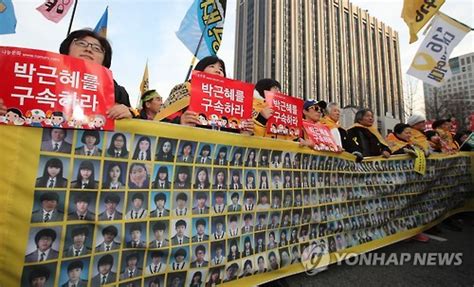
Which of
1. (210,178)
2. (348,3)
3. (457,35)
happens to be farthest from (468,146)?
(348,3)

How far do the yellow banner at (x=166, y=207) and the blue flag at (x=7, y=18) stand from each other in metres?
2.74

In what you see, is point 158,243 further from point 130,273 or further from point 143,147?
point 143,147

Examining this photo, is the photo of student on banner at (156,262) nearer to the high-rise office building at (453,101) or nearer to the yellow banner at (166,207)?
the yellow banner at (166,207)

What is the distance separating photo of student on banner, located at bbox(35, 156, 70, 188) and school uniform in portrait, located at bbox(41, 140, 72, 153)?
0.14 feet

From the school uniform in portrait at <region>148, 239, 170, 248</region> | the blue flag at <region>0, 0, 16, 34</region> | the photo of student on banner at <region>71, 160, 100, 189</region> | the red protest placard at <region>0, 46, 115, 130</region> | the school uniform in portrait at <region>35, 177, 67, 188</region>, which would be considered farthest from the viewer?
the blue flag at <region>0, 0, 16, 34</region>

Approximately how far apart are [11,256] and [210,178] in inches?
44.3

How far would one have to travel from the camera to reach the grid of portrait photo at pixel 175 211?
4.73ft

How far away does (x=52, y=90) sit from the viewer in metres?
1.36

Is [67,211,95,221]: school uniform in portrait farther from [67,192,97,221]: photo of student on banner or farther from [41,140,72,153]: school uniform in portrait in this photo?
[41,140,72,153]: school uniform in portrait

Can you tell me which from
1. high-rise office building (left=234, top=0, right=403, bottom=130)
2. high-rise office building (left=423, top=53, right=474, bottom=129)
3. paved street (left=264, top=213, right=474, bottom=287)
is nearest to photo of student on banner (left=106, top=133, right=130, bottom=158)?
paved street (left=264, top=213, right=474, bottom=287)

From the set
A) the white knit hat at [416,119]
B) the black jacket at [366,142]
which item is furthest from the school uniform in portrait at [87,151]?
the white knit hat at [416,119]

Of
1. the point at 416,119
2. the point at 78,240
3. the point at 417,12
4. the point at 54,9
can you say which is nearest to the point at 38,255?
the point at 78,240

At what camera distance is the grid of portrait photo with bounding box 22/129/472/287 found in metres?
1.44

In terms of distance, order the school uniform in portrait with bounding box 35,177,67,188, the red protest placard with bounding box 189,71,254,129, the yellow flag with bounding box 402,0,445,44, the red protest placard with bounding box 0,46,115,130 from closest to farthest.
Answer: the red protest placard with bounding box 0,46,115,130 → the school uniform in portrait with bounding box 35,177,67,188 → the red protest placard with bounding box 189,71,254,129 → the yellow flag with bounding box 402,0,445,44
